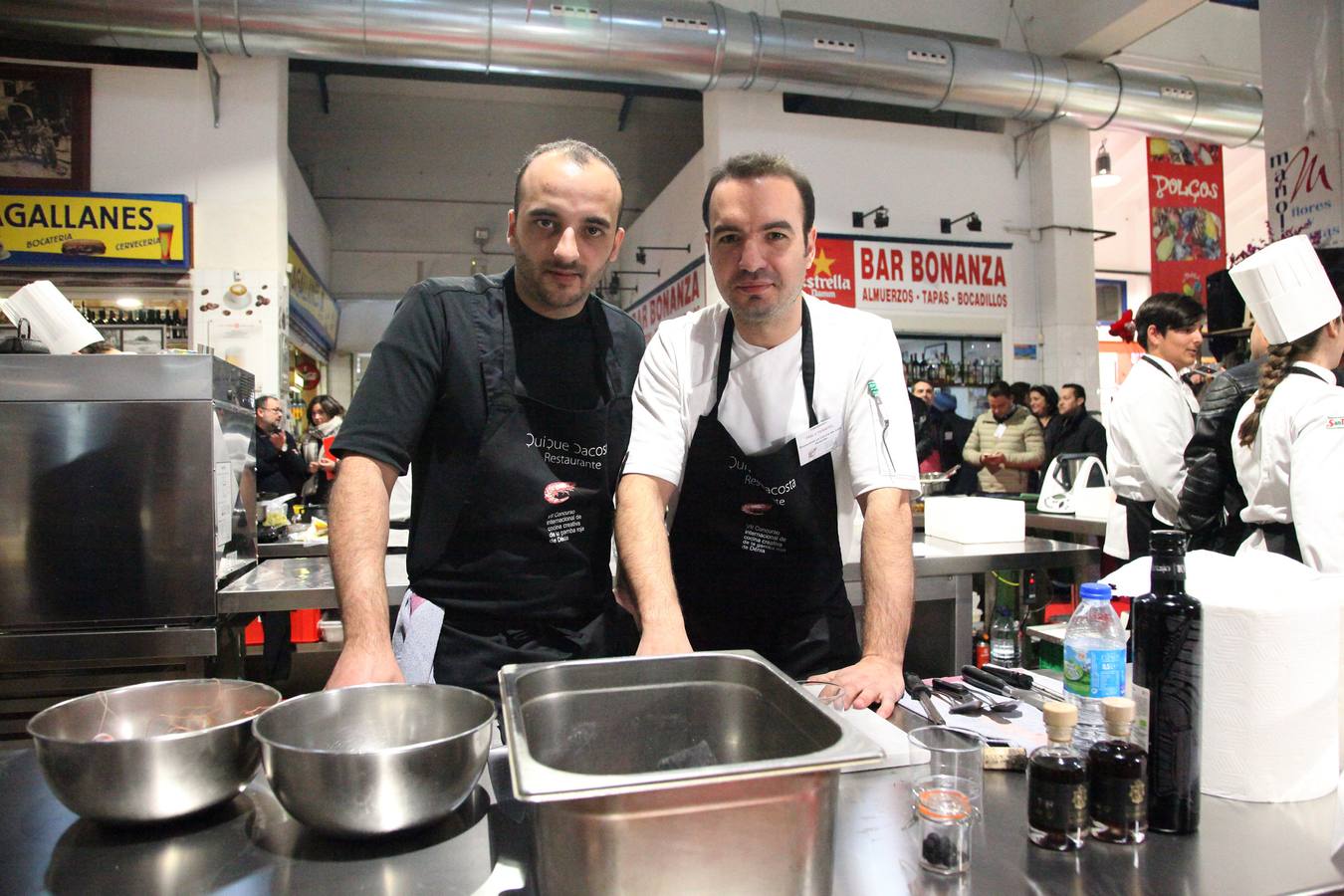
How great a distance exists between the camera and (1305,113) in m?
4.43

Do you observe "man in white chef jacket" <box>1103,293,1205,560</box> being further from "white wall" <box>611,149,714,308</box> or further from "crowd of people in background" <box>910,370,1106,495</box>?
"white wall" <box>611,149,714,308</box>

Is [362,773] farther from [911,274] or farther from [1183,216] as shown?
[1183,216]

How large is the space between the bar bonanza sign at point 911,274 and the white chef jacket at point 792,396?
17.6 feet

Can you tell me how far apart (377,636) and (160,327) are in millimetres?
5753

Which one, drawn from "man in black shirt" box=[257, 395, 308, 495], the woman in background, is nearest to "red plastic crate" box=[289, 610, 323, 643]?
the woman in background

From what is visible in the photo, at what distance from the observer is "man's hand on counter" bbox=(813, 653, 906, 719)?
1230 millimetres

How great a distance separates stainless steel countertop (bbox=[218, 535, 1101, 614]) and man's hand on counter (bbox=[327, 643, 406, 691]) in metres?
1.07

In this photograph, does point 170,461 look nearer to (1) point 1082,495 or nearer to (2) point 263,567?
(2) point 263,567

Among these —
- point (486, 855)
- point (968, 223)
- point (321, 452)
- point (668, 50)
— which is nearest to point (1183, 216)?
point (968, 223)

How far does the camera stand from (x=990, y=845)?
863mm

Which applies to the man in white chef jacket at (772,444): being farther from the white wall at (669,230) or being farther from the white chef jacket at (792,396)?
the white wall at (669,230)

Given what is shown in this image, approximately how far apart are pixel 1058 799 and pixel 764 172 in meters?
1.12

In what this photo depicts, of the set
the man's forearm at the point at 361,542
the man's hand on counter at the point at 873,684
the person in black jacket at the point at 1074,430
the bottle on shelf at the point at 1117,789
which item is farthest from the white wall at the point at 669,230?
the bottle on shelf at the point at 1117,789

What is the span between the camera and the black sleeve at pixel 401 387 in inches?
55.3
